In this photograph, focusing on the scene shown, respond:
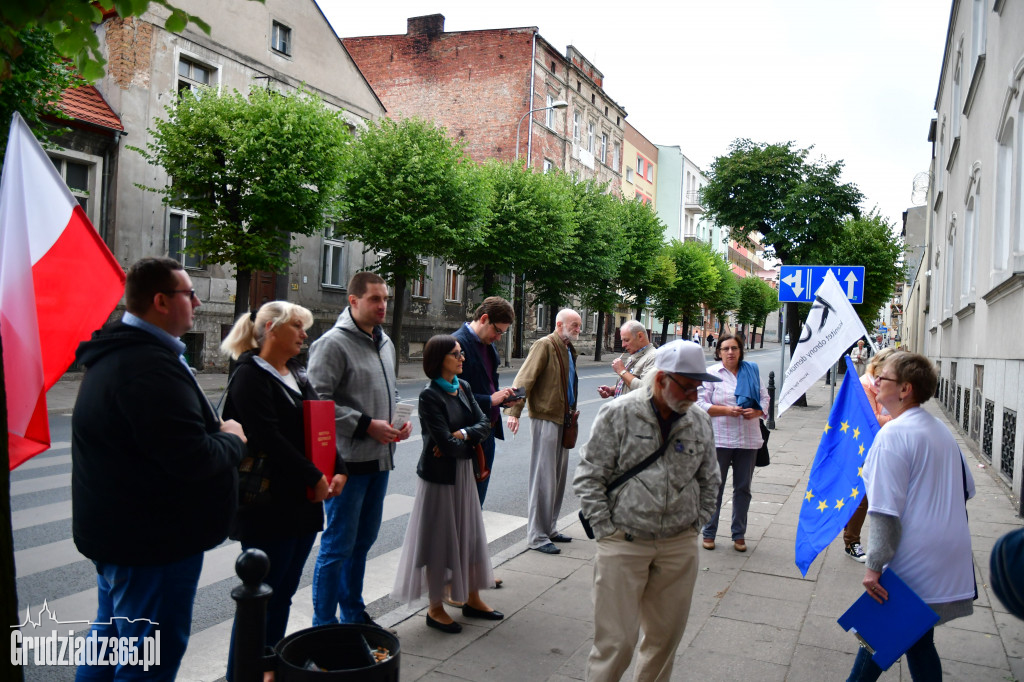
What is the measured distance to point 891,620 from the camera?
3.25 m

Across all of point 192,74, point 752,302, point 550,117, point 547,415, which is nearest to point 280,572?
point 547,415

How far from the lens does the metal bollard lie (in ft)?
7.69

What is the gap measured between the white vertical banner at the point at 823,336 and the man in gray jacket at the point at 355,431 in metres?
3.92

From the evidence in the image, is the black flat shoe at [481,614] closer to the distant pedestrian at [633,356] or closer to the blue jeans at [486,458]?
the blue jeans at [486,458]

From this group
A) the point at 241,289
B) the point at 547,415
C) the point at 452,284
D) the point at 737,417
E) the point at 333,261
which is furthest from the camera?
the point at 452,284

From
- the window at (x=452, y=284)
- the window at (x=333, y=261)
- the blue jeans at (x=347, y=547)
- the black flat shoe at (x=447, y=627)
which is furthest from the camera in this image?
the window at (x=452, y=284)

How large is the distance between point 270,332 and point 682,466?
6.68 ft

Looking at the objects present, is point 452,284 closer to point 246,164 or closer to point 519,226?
point 519,226

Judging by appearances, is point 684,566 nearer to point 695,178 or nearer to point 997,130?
point 997,130

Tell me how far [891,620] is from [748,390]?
10.8ft

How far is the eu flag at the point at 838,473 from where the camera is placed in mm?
4625

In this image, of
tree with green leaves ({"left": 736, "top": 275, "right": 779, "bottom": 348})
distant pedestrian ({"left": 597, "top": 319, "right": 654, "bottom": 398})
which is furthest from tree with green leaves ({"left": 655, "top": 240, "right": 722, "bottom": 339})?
distant pedestrian ({"left": 597, "top": 319, "right": 654, "bottom": 398})

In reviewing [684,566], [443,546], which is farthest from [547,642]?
[684,566]

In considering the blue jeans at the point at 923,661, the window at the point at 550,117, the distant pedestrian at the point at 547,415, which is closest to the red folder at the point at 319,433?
the blue jeans at the point at 923,661
